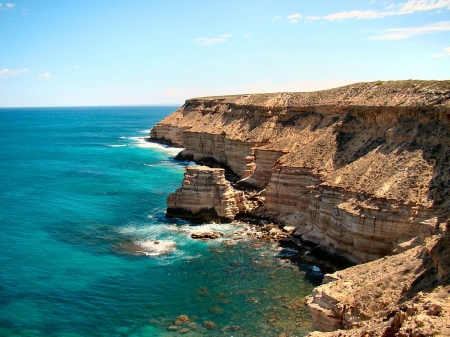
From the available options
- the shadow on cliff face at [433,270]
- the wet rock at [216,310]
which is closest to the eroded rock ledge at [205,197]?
the wet rock at [216,310]

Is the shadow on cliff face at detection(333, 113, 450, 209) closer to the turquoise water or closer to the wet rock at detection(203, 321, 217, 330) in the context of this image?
the turquoise water

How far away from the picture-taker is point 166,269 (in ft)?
108

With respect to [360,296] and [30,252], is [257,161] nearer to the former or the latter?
[30,252]

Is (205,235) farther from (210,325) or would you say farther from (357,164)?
(357,164)

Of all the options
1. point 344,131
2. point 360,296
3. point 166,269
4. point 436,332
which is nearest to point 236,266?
point 166,269

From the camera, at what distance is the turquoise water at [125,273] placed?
2581cm

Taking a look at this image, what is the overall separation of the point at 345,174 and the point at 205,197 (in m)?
14.1

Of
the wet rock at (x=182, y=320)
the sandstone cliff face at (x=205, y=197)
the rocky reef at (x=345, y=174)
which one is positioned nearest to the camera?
the wet rock at (x=182, y=320)

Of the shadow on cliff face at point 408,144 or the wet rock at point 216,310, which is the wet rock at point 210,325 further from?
the shadow on cliff face at point 408,144

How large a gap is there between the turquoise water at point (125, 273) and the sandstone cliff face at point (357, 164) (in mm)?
5410

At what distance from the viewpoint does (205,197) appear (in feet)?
143

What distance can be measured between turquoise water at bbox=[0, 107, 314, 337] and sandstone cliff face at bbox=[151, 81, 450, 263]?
541cm

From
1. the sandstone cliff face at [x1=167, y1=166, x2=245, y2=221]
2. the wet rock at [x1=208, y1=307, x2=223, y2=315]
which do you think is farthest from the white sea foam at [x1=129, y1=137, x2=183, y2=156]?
the wet rock at [x1=208, y1=307, x2=223, y2=315]

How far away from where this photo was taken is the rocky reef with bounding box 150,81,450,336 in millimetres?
29625
